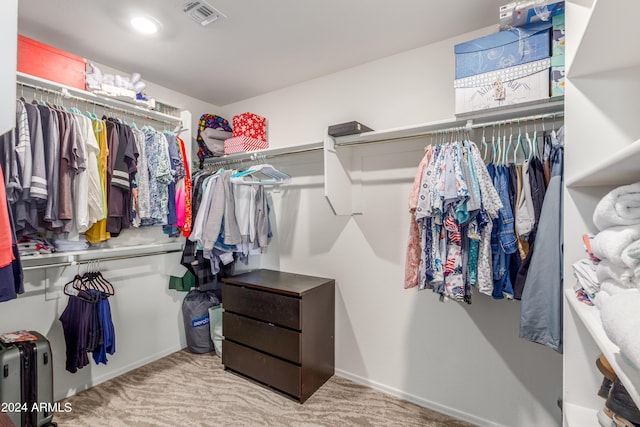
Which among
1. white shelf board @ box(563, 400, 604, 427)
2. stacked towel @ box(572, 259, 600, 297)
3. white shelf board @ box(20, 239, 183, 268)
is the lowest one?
white shelf board @ box(563, 400, 604, 427)

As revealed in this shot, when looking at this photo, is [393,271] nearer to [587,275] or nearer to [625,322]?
[587,275]

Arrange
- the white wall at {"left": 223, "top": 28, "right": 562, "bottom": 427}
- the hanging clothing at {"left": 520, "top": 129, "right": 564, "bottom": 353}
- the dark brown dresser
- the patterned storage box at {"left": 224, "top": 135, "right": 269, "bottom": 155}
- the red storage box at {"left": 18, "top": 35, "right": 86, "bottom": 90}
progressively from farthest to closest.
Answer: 1. the patterned storage box at {"left": 224, "top": 135, "right": 269, "bottom": 155}
2. the dark brown dresser
3. the white wall at {"left": 223, "top": 28, "right": 562, "bottom": 427}
4. the red storage box at {"left": 18, "top": 35, "right": 86, "bottom": 90}
5. the hanging clothing at {"left": 520, "top": 129, "right": 564, "bottom": 353}

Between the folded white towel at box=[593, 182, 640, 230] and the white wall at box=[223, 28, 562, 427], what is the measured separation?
1.26 meters

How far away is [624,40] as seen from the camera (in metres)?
0.75

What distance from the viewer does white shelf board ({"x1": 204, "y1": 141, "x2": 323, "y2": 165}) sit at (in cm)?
220

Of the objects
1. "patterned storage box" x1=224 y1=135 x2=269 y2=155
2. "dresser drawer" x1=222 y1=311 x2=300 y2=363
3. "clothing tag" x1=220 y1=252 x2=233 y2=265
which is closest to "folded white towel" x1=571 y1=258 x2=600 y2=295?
"dresser drawer" x1=222 y1=311 x2=300 y2=363

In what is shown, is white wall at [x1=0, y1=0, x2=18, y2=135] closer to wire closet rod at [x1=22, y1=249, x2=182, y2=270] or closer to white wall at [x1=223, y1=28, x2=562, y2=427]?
wire closet rod at [x1=22, y1=249, x2=182, y2=270]

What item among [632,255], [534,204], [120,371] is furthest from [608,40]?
[120,371]

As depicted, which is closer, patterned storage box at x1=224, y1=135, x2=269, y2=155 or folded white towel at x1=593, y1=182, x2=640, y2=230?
folded white towel at x1=593, y1=182, x2=640, y2=230

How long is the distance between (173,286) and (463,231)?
8.02 ft

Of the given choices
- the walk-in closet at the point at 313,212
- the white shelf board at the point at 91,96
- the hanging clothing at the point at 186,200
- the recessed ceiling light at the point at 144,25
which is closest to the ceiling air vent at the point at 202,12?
the walk-in closet at the point at 313,212

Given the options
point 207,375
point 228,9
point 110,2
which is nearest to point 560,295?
point 228,9

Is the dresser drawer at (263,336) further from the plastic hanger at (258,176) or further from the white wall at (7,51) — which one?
the white wall at (7,51)

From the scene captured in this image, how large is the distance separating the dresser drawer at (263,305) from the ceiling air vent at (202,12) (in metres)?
1.77
